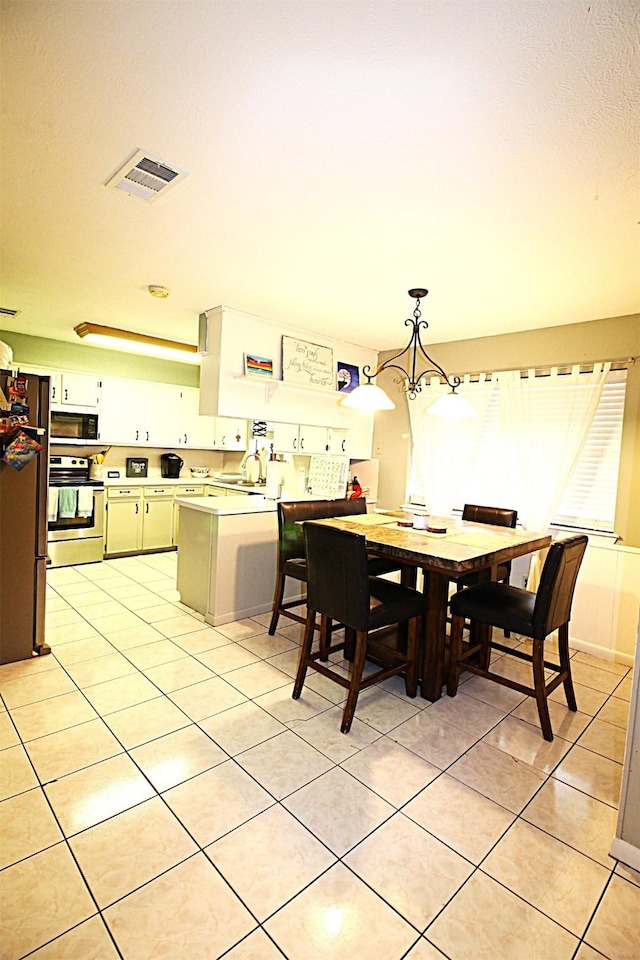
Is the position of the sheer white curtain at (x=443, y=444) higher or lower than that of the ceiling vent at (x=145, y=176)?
lower

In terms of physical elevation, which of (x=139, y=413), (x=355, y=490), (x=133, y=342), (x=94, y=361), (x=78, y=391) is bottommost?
(x=355, y=490)

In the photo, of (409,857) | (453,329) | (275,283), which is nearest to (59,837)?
(409,857)

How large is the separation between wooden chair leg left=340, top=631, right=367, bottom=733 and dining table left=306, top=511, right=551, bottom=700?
1.58 feet

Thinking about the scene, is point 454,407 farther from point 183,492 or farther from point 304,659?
point 183,492

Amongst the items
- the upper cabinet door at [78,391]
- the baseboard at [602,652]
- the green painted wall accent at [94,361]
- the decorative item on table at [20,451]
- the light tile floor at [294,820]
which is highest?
the green painted wall accent at [94,361]

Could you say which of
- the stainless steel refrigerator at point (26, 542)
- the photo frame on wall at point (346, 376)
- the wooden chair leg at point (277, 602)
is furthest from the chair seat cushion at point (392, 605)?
the photo frame on wall at point (346, 376)

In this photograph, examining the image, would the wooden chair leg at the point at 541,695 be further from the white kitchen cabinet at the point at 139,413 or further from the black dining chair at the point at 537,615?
the white kitchen cabinet at the point at 139,413

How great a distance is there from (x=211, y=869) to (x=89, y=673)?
1.63 m

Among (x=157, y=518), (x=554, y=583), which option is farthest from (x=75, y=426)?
(x=554, y=583)

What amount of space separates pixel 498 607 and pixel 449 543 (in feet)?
1.43

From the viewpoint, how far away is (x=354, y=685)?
234cm

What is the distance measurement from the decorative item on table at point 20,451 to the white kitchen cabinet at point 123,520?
8.65ft

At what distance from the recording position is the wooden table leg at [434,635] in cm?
266

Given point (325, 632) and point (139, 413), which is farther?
point (139, 413)
